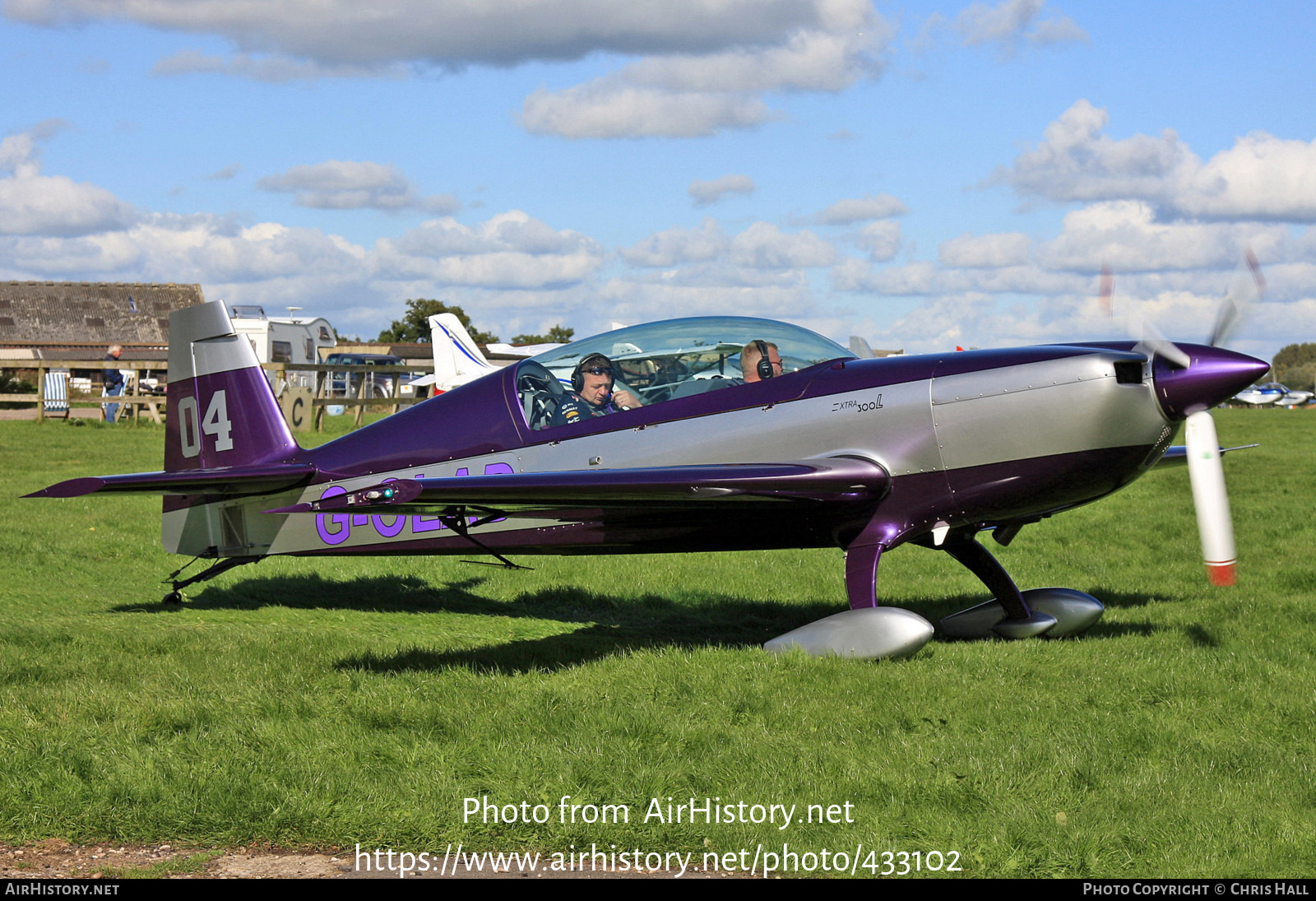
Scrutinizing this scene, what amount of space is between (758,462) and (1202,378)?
2.75 m

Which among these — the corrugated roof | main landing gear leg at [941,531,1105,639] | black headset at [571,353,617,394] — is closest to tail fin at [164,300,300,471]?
black headset at [571,353,617,394]

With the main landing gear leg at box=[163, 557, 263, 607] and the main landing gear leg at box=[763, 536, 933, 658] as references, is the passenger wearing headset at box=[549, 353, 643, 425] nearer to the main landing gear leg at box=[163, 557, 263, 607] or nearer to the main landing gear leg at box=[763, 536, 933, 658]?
the main landing gear leg at box=[763, 536, 933, 658]

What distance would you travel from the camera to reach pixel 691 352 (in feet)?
26.0

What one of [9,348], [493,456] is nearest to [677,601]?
[493,456]

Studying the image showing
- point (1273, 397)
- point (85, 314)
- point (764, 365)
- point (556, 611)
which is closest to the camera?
point (764, 365)

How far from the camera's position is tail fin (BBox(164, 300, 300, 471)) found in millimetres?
9359

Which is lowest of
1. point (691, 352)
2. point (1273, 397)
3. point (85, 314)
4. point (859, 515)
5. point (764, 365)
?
point (859, 515)

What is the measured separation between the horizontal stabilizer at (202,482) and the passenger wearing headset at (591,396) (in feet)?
7.40

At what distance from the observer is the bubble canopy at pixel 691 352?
7.85 metres

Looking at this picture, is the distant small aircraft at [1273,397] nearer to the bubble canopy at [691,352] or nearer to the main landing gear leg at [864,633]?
the bubble canopy at [691,352]

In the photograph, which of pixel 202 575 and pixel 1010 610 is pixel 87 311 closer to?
pixel 202 575

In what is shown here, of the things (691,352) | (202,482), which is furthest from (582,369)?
(202,482)

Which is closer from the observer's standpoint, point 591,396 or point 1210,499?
point 1210,499

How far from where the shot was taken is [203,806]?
4.38 metres
